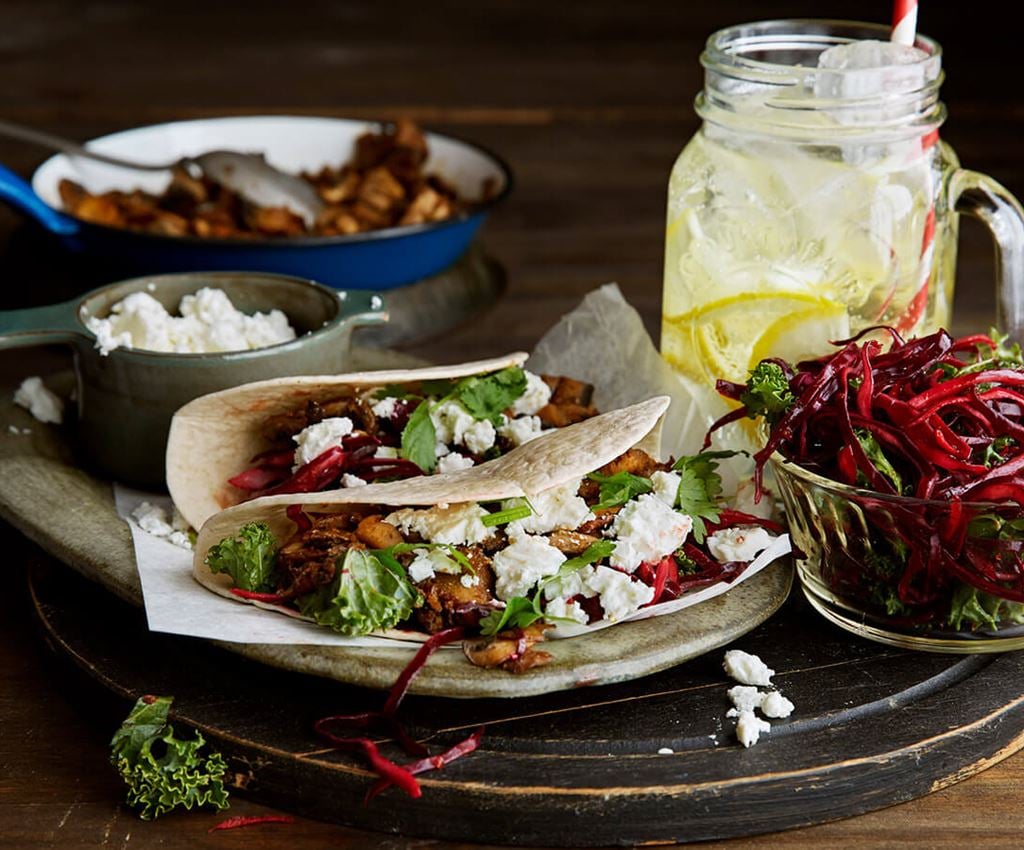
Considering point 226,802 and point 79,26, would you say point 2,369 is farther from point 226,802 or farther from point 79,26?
point 79,26

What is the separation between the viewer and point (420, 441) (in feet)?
6.95

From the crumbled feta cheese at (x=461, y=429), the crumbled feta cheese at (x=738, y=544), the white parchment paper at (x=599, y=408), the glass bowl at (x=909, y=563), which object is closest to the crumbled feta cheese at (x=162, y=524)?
the white parchment paper at (x=599, y=408)

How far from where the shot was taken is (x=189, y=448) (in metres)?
2.16

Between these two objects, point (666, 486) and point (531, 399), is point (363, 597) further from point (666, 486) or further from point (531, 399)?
point (531, 399)

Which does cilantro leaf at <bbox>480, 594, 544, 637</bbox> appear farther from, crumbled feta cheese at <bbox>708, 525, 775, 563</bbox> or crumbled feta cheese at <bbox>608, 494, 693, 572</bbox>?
crumbled feta cheese at <bbox>708, 525, 775, 563</bbox>

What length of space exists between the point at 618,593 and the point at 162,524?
2.30ft

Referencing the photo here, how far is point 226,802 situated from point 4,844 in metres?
0.25

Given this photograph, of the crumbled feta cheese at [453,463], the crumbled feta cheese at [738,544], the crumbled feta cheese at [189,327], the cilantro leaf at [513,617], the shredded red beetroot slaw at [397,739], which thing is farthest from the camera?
the crumbled feta cheese at [189,327]

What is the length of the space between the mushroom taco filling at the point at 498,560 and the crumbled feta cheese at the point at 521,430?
0.57ft

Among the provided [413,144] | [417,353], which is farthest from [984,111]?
[417,353]

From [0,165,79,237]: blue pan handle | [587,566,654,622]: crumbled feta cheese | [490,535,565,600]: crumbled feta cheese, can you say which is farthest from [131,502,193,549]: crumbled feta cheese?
[0,165,79,237]: blue pan handle

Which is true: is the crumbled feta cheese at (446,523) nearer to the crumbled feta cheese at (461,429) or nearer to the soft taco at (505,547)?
the soft taco at (505,547)

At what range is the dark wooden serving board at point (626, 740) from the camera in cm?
164

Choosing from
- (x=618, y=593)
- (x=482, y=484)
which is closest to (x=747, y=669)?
(x=618, y=593)
